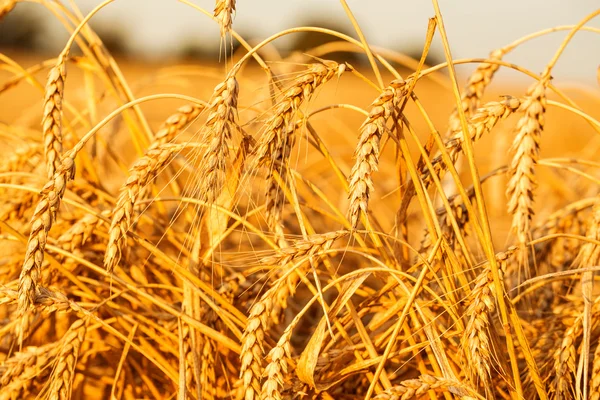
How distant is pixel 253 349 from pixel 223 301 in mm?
244

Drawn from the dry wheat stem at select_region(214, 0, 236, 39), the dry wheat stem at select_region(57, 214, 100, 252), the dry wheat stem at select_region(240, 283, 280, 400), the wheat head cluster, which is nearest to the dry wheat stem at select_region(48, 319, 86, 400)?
the wheat head cluster

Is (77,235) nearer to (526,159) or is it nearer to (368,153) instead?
(368,153)

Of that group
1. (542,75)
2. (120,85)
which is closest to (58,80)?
(120,85)

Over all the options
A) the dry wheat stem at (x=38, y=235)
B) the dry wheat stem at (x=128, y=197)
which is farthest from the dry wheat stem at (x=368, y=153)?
the dry wheat stem at (x=38, y=235)

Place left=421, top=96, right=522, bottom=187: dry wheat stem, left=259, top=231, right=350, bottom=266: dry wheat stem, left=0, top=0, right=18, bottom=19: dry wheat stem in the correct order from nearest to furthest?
left=259, top=231, right=350, bottom=266: dry wheat stem → left=421, top=96, right=522, bottom=187: dry wheat stem → left=0, top=0, right=18, bottom=19: dry wheat stem

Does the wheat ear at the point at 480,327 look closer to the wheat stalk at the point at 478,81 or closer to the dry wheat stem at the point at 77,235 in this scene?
the wheat stalk at the point at 478,81

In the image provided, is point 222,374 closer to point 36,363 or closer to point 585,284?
point 36,363

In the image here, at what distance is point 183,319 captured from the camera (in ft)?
3.73

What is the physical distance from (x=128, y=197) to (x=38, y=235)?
132 mm

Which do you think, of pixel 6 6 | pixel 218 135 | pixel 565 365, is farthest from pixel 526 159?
pixel 6 6

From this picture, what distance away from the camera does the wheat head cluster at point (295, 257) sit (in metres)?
0.89

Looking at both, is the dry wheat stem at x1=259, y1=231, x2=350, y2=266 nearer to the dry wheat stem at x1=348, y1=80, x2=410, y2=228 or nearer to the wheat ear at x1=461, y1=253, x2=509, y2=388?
the dry wheat stem at x1=348, y1=80, x2=410, y2=228

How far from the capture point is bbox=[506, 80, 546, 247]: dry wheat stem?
1.01 m

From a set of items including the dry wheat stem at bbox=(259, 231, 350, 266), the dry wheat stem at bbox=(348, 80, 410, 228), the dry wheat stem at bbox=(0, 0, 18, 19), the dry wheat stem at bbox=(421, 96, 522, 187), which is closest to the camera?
the dry wheat stem at bbox=(348, 80, 410, 228)
